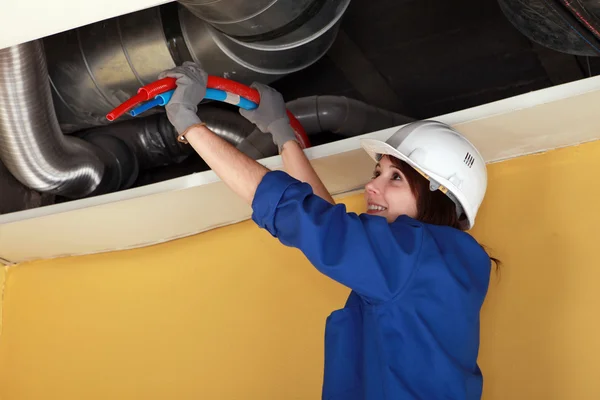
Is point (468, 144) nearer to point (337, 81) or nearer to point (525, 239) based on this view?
point (525, 239)

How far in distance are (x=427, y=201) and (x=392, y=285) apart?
0.99 feet

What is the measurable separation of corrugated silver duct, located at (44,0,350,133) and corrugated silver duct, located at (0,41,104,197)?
0.60 ft

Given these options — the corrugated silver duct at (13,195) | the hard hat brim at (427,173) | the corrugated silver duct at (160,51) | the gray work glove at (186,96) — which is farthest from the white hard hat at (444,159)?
the corrugated silver duct at (13,195)

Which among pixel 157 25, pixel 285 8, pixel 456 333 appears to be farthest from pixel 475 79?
pixel 456 333

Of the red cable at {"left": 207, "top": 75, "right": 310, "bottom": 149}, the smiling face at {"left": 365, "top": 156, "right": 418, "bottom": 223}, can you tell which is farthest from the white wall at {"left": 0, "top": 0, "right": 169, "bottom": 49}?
the smiling face at {"left": 365, "top": 156, "right": 418, "bottom": 223}

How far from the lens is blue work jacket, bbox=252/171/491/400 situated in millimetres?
1271

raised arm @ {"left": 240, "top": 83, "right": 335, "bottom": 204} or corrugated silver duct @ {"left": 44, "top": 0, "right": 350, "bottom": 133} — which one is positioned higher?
corrugated silver duct @ {"left": 44, "top": 0, "right": 350, "bottom": 133}

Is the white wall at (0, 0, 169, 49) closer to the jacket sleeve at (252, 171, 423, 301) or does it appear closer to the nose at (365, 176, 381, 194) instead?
the jacket sleeve at (252, 171, 423, 301)

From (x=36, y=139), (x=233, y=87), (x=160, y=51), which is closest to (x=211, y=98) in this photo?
(x=233, y=87)

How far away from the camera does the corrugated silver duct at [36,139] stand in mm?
1801

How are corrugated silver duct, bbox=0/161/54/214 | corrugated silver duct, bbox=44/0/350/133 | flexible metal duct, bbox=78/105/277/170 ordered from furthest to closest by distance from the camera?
1. flexible metal duct, bbox=78/105/277/170
2. corrugated silver duct, bbox=0/161/54/214
3. corrugated silver duct, bbox=44/0/350/133

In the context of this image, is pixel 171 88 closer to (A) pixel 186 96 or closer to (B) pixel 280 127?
(A) pixel 186 96

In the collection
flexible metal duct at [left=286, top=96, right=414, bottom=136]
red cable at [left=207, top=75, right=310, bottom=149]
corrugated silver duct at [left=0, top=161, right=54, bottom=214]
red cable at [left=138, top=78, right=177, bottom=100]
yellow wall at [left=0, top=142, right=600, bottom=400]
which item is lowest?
yellow wall at [left=0, top=142, right=600, bottom=400]

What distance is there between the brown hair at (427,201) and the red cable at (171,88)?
0.45 m
